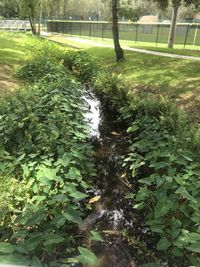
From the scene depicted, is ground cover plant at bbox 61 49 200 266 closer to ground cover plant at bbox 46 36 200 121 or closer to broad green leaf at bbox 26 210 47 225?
broad green leaf at bbox 26 210 47 225

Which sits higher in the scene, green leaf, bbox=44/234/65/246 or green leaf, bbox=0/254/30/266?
green leaf, bbox=0/254/30/266

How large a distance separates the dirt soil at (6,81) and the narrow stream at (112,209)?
9.96ft

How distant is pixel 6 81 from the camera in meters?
9.97

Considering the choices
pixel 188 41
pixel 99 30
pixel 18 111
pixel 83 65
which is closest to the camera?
pixel 18 111

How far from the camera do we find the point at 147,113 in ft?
24.5

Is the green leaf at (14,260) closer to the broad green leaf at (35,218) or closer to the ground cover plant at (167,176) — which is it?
the broad green leaf at (35,218)

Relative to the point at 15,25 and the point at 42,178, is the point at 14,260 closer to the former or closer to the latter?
the point at 42,178

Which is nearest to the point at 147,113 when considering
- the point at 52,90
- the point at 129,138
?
the point at 129,138

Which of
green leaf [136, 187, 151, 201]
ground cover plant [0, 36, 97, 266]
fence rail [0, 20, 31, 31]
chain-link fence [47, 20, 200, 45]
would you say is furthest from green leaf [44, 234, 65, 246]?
fence rail [0, 20, 31, 31]

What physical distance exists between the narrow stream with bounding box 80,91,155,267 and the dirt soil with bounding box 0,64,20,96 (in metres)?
3.04

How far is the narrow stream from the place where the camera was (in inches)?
154

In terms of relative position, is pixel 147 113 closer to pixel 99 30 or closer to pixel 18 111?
pixel 18 111

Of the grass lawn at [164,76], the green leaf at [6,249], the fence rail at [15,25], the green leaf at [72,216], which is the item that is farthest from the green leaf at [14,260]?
the fence rail at [15,25]

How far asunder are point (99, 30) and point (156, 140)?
29253 millimetres
